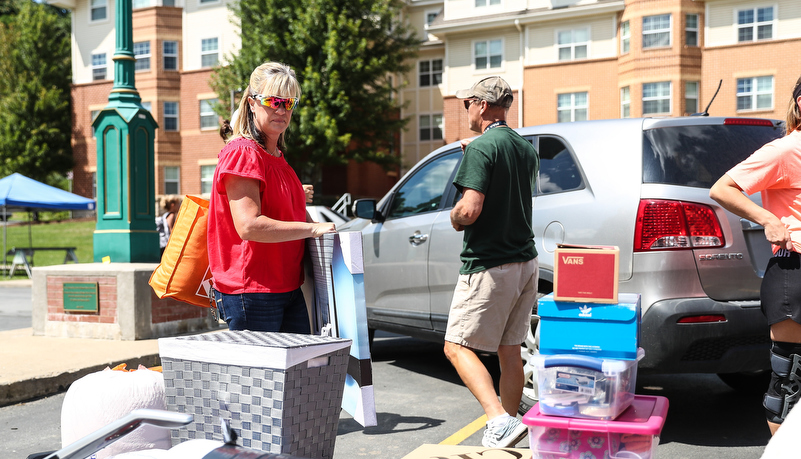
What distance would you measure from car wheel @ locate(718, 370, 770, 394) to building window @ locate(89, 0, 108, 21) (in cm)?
3828

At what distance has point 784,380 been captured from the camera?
3.28 m

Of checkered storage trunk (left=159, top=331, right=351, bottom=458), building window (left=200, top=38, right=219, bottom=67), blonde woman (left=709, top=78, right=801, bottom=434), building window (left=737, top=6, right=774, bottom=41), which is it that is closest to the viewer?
checkered storage trunk (left=159, top=331, right=351, bottom=458)

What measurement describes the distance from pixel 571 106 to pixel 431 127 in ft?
27.3

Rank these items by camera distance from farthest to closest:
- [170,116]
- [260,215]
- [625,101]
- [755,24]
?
[170,116], [625,101], [755,24], [260,215]

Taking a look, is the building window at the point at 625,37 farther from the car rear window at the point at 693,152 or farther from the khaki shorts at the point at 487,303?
the khaki shorts at the point at 487,303

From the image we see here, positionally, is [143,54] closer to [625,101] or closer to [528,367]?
[625,101]

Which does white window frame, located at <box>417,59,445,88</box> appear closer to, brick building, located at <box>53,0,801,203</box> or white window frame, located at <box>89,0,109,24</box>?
brick building, located at <box>53,0,801,203</box>

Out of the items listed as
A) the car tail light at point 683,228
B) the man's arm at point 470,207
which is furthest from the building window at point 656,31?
the man's arm at point 470,207

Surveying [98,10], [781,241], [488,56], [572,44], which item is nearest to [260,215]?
[781,241]

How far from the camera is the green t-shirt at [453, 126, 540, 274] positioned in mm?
3643

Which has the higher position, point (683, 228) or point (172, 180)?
point (172, 180)

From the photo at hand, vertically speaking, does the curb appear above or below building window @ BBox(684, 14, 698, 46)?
below

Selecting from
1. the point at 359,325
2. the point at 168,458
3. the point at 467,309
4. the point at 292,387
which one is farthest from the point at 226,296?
the point at 467,309

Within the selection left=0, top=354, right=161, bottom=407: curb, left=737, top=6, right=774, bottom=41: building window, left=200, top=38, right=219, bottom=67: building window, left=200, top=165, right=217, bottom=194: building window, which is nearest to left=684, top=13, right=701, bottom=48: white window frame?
left=737, top=6, right=774, bottom=41: building window
